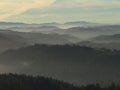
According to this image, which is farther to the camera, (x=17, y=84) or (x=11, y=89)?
(x=17, y=84)

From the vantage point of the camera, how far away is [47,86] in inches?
7195

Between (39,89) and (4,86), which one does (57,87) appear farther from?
(4,86)

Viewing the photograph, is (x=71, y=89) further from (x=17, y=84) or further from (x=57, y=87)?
(x=17, y=84)

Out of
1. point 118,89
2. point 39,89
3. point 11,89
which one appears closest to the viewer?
point 11,89

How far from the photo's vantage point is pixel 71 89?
19000cm

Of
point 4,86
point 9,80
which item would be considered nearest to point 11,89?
point 4,86

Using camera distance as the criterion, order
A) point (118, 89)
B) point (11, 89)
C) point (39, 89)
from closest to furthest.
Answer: point (11, 89) → point (39, 89) → point (118, 89)

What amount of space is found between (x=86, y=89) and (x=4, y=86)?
3431 cm

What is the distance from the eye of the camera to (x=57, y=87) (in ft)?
616

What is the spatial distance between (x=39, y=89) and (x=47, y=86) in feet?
15.1

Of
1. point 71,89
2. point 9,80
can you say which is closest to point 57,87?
point 71,89

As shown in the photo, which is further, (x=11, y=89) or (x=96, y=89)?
(x=96, y=89)

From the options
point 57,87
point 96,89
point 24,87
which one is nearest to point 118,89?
point 96,89

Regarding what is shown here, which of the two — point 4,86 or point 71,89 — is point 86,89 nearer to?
point 71,89
